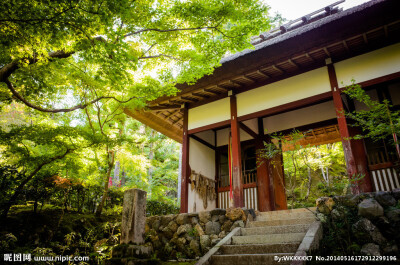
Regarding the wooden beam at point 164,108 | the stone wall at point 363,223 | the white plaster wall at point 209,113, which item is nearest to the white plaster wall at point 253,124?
the white plaster wall at point 209,113

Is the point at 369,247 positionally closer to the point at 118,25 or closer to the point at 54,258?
the point at 54,258

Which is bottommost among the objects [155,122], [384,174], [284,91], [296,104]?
[384,174]

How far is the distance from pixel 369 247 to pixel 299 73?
5235 mm

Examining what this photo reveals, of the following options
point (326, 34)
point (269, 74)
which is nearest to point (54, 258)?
point (269, 74)

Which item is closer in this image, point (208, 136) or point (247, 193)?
point (247, 193)

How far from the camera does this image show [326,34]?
20.9ft

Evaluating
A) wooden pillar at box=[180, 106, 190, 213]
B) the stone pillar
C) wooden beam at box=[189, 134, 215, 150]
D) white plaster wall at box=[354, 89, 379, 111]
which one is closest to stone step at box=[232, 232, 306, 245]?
the stone pillar

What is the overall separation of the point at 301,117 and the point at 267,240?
5.80 m

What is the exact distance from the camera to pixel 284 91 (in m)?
7.88

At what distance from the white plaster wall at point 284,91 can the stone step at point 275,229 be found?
3.90 meters

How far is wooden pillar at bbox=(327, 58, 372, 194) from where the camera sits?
6117mm

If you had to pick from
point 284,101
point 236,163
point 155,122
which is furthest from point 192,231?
point 155,122

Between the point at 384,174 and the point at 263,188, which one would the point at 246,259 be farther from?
the point at 384,174

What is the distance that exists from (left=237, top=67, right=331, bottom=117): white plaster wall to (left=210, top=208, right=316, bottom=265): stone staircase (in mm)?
3419
